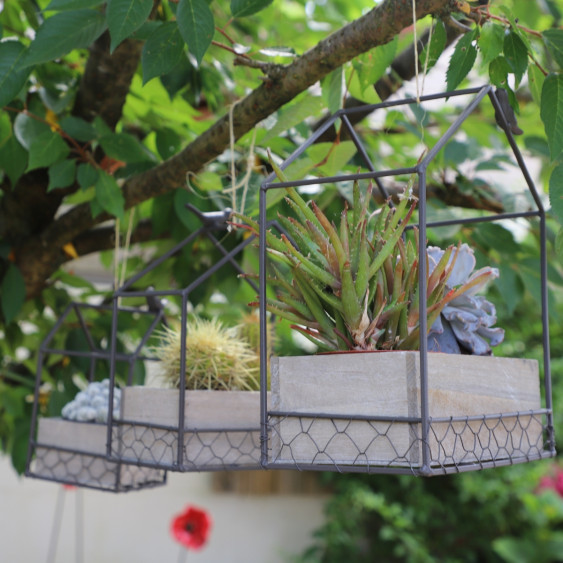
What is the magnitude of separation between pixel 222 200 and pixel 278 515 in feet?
8.69

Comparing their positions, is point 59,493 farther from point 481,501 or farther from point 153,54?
point 153,54

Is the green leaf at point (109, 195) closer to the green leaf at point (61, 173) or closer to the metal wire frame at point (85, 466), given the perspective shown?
the green leaf at point (61, 173)

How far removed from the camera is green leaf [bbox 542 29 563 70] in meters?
0.68

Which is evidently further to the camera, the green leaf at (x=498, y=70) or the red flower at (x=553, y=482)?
the red flower at (x=553, y=482)

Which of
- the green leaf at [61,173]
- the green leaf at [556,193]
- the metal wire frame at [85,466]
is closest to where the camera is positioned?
the green leaf at [556,193]

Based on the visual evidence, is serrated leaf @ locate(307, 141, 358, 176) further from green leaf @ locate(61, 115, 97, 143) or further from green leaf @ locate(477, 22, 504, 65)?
green leaf @ locate(61, 115, 97, 143)

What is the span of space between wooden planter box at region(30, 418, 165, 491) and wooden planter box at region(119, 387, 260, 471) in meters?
0.13

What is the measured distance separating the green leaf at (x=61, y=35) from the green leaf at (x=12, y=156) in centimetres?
36

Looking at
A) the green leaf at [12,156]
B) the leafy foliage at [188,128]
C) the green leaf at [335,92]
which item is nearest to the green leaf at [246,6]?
the leafy foliage at [188,128]

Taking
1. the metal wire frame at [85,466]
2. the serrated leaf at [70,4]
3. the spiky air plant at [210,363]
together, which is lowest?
the metal wire frame at [85,466]

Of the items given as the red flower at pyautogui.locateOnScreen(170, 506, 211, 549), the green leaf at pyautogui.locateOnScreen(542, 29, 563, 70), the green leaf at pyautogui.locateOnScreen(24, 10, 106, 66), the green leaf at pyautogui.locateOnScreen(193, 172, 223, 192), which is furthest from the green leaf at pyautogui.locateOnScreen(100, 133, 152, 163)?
the red flower at pyautogui.locateOnScreen(170, 506, 211, 549)

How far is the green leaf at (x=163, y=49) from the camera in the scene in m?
0.74

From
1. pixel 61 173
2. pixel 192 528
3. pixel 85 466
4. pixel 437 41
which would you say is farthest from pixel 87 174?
pixel 192 528

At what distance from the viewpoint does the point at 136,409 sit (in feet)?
2.69
